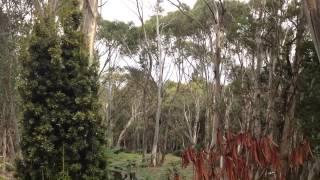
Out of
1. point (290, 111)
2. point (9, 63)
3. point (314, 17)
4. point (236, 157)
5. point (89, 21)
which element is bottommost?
point (236, 157)

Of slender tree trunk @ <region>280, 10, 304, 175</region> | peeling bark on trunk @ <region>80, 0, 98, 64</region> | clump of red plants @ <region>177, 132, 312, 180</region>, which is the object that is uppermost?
peeling bark on trunk @ <region>80, 0, 98, 64</region>

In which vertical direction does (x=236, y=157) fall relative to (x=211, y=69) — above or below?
below

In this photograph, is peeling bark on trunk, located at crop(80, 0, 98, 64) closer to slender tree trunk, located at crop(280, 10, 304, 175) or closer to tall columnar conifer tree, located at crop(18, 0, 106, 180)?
tall columnar conifer tree, located at crop(18, 0, 106, 180)

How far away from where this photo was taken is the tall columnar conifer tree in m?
7.73

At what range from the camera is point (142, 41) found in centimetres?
2980

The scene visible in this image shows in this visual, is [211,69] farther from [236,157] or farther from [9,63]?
[236,157]

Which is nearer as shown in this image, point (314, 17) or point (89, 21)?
point (314, 17)

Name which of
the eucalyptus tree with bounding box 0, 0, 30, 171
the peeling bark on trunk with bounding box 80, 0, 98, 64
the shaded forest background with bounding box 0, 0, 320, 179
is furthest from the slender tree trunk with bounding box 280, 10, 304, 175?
the eucalyptus tree with bounding box 0, 0, 30, 171

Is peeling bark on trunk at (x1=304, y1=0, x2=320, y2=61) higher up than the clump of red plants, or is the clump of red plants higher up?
peeling bark on trunk at (x1=304, y1=0, x2=320, y2=61)

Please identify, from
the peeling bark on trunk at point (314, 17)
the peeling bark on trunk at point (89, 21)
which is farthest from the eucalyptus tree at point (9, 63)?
the peeling bark on trunk at point (314, 17)

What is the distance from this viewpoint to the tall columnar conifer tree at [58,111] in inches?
304

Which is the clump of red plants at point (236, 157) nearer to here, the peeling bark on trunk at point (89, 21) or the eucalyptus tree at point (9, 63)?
the peeling bark on trunk at point (89, 21)

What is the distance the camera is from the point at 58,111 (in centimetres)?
784

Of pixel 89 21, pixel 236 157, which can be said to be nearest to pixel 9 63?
pixel 89 21
